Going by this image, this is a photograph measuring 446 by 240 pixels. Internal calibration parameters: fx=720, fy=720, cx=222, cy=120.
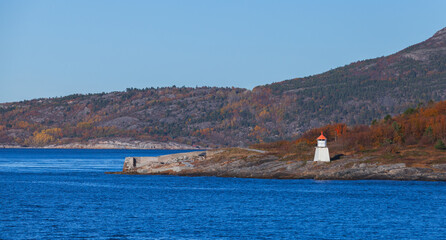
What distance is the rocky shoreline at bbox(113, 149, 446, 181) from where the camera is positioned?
96.4 m

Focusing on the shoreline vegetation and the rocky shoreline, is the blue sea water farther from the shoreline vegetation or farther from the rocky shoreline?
the shoreline vegetation

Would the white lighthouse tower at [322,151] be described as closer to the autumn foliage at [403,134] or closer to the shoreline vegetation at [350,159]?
the shoreline vegetation at [350,159]

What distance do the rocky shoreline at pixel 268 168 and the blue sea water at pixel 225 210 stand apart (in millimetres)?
1377

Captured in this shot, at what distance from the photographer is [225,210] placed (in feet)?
226

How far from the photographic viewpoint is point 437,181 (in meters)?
95.0

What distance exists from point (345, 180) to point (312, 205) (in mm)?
28644

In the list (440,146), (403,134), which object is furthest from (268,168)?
(403,134)

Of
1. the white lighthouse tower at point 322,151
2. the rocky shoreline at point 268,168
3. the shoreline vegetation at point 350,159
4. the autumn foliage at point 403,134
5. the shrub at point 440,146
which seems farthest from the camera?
the autumn foliage at point 403,134

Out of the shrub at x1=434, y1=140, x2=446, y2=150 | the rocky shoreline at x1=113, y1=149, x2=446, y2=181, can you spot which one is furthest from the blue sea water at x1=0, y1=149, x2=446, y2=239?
the shrub at x1=434, y1=140, x2=446, y2=150

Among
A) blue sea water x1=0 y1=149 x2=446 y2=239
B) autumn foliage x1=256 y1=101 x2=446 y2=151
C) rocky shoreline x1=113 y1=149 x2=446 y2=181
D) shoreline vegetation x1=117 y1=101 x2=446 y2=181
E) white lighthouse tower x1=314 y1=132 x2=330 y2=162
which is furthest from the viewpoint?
autumn foliage x1=256 y1=101 x2=446 y2=151

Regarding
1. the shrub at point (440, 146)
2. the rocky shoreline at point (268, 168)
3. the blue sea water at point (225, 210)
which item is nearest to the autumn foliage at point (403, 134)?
the shrub at point (440, 146)

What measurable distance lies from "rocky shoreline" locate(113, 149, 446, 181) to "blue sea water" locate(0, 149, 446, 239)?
138cm

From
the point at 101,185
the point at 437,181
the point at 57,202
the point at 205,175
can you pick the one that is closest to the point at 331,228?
the point at 57,202

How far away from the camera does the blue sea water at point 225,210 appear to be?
54.4m
